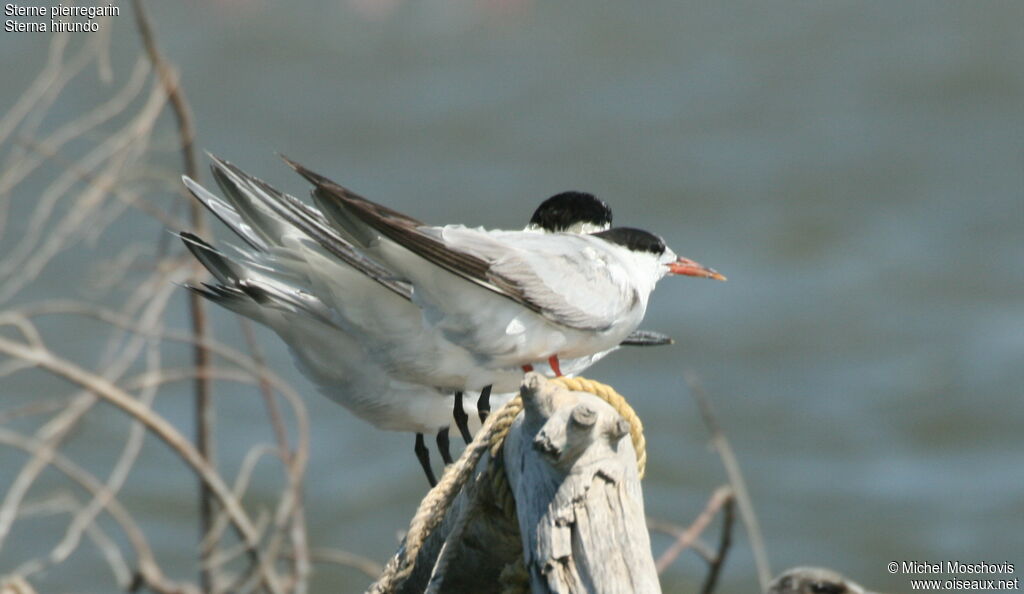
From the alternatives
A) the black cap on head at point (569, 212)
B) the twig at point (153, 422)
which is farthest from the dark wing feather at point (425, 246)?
the twig at point (153, 422)

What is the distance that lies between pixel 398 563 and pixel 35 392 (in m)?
7.67

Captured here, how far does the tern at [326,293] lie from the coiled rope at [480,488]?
565 mm

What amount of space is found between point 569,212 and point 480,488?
3.62ft

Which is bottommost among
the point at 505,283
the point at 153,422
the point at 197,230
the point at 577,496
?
the point at 577,496

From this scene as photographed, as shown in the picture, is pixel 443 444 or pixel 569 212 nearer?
pixel 569 212

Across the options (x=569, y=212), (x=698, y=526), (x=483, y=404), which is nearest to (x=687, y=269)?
(x=569, y=212)

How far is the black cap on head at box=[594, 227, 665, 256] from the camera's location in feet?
10.7

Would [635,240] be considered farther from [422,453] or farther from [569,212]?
[422,453]

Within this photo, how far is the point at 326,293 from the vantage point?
3113 mm

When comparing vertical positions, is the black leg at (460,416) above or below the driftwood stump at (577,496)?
above

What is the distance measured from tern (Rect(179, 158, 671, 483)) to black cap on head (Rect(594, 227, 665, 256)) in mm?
133

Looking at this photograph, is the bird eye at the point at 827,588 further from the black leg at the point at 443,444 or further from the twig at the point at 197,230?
the twig at the point at 197,230

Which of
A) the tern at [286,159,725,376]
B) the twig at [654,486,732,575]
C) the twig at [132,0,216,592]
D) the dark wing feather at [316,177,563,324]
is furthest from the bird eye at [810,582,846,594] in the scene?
the twig at [132,0,216,592]

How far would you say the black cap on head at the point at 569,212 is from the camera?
3.38 m
